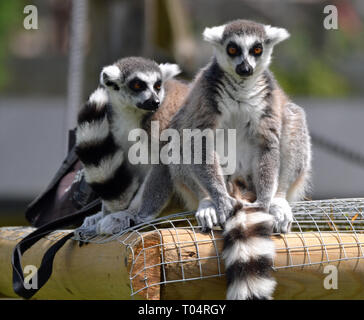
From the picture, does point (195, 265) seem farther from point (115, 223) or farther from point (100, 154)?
point (100, 154)

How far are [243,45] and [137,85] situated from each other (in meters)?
0.60

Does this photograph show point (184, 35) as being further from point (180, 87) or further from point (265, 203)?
point (265, 203)

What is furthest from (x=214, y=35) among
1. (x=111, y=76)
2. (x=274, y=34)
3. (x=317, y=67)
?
(x=317, y=67)

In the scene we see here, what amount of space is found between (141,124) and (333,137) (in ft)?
15.8

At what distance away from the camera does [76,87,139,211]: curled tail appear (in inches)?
114

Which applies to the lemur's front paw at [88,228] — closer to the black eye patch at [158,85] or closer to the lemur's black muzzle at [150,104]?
the lemur's black muzzle at [150,104]

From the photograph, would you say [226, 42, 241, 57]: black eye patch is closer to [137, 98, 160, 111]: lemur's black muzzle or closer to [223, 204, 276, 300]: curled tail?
[137, 98, 160, 111]: lemur's black muzzle

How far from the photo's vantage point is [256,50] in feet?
9.65

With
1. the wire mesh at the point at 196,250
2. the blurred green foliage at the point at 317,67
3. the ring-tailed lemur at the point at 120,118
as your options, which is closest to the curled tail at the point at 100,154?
A: the ring-tailed lemur at the point at 120,118

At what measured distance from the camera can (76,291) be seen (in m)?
2.72

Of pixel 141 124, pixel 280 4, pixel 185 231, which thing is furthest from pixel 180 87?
pixel 280 4

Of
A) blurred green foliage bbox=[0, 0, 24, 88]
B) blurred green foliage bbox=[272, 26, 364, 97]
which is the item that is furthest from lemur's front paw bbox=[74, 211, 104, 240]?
blurred green foliage bbox=[272, 26, 364, 97]

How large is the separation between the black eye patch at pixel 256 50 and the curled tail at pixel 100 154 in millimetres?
735

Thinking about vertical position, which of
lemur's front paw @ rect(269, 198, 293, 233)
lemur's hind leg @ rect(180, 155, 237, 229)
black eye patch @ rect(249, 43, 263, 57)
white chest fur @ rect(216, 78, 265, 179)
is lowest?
lemur's front paw @ rect(269, 198, 293, 233)
